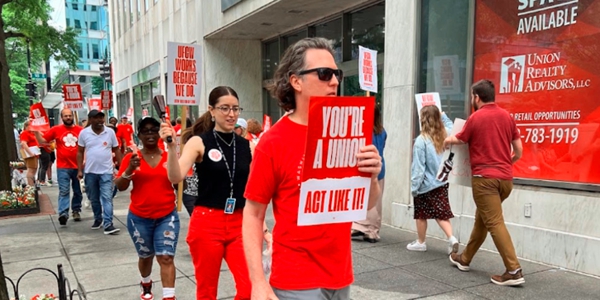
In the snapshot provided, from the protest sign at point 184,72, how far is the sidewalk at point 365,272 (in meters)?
1.96

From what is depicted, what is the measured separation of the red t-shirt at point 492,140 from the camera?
466 centimetres

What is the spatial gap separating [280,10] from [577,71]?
713 centimetres

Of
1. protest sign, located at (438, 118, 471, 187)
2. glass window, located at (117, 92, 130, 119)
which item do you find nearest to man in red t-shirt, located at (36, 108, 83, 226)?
protest sign, located at (438, 118, 471, 187)

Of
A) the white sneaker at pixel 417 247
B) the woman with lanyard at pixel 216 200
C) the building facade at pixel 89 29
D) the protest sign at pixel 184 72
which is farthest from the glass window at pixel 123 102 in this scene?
the building facade at pixel 89 29

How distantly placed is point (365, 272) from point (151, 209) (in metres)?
2.49

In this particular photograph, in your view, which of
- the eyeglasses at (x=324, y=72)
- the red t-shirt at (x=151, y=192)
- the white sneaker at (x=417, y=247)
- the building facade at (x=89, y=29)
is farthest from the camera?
the building facade at (x=89, y=29)

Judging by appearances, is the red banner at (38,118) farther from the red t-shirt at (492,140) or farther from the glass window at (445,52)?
the red t-shirt at (492,140)

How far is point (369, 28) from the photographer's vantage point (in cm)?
998

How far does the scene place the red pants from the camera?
3.24 metres

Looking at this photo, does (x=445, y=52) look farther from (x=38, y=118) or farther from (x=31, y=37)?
(x=31, y=37)

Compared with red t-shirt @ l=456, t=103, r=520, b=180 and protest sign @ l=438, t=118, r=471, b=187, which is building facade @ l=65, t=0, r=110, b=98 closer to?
protest sign @ l=438, t=118, r=471, b=187

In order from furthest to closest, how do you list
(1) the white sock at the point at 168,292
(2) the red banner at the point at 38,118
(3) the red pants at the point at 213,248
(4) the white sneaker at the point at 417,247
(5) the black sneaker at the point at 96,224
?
(2) the red banner at the point at 38,118, (5) the black sneaker at the point at 96,224, (4) the white sneaker at the point at 417,247, (1) the white sock at the point at 168,292, (3) the red pants at the point at 213,248

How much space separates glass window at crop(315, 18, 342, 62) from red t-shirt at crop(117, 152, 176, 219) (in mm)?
7384

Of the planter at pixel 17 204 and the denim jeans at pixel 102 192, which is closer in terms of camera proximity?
the denim jeans at pixel 102 192
